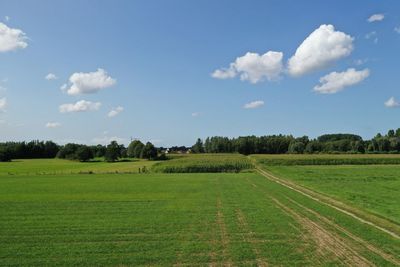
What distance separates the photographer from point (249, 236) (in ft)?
55.2

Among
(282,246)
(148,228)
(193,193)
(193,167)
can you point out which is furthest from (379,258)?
(193,167)

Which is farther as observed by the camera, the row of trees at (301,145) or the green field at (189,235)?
the row of trees at (301,145)

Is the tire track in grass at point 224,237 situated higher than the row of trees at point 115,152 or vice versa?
the row of trees at point 115,152

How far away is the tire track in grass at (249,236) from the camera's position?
13.0 meters

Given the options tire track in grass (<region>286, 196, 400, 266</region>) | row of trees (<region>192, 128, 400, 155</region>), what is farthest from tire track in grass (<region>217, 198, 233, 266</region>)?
row of trees (<region>192, 128, 400, 155</region>)

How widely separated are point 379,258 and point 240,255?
440 cm

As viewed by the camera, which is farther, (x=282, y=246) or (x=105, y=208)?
(x=105, y=208)

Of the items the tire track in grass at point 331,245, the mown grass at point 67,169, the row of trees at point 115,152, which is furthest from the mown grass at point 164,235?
A: the row of trees at point 115,152

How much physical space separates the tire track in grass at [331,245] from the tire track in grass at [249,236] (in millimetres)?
2203

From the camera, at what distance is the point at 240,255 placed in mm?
13727

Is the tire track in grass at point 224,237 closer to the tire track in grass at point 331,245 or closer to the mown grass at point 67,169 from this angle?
the tire track in grass at point 331,245

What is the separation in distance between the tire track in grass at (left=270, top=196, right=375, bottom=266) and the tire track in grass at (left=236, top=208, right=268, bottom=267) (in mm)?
2203

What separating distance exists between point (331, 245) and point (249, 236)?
318cm

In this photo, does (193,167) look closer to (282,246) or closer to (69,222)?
(69,222)
